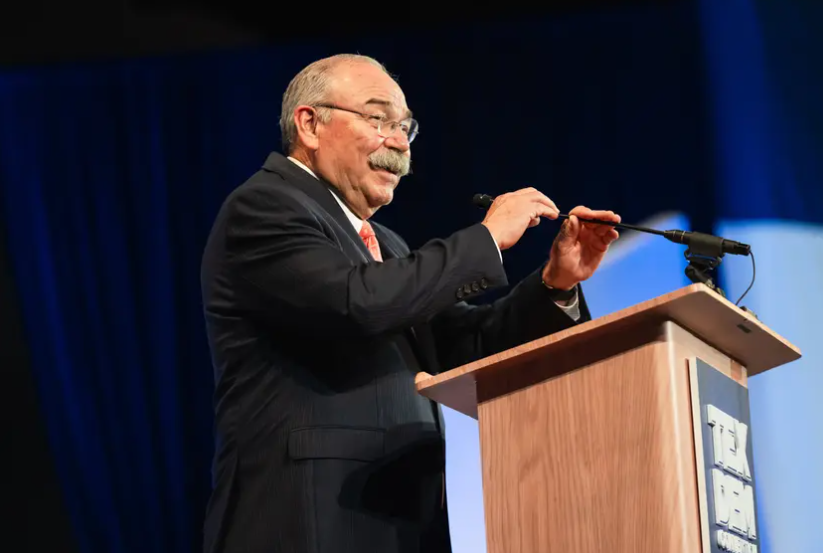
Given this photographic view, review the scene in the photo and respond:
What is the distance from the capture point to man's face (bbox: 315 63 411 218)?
226 cm

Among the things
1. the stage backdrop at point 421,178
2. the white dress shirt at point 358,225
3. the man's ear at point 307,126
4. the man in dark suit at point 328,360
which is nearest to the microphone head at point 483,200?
the man in dark suit at point 328,360

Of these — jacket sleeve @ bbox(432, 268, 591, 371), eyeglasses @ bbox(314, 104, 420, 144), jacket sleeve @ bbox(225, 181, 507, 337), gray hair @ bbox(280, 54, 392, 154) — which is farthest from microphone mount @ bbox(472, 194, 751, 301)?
gray hair @ bbox(280, 54, 392, 154)

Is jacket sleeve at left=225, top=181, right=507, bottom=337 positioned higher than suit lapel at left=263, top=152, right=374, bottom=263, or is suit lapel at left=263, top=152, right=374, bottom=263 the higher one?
suit lapel at left=263, top=152, right=374, bottom=263

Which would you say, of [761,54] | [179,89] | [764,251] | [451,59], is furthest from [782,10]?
[179,89]

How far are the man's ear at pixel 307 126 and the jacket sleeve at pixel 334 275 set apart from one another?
334mm

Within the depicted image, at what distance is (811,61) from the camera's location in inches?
147

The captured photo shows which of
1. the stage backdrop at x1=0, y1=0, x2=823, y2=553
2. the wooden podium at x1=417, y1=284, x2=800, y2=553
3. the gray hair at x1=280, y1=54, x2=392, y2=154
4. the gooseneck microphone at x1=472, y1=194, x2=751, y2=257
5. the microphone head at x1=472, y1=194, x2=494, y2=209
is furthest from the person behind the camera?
the stage backdrop at x1=0, y1=0, x2=823, y2=553

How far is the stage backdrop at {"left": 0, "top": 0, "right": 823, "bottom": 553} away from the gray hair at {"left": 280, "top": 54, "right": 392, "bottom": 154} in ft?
4.83

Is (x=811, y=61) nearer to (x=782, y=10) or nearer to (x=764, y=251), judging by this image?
(x=782, y=10)

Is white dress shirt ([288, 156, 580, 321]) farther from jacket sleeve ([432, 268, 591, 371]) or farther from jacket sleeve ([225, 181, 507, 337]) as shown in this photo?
jacket sleeve ([225, 181, 507, 337])

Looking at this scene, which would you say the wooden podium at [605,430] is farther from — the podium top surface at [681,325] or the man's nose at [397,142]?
the man's nose at [397,142]

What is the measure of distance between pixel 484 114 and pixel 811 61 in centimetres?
109

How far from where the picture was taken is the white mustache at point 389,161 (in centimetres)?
226

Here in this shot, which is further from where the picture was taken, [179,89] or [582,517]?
[179,89]
